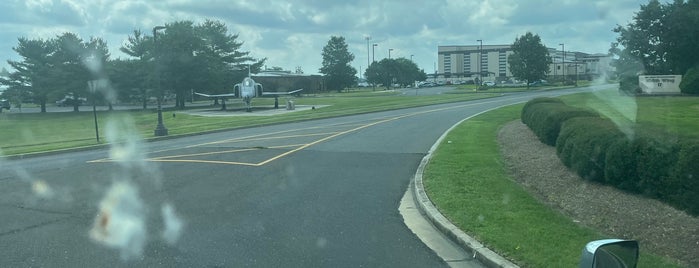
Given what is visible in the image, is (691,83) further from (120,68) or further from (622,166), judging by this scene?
(120,68)

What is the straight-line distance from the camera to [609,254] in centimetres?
272

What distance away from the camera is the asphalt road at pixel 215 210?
6902 millimetres

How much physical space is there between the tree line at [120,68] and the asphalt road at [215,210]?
4741 centimetres

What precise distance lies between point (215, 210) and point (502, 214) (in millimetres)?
4450

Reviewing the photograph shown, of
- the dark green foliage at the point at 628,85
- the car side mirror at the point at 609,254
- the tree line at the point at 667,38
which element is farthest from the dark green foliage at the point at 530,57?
the car side mirror at the point at 609,254

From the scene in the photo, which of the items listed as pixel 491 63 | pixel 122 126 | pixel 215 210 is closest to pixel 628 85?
pixel 215 210

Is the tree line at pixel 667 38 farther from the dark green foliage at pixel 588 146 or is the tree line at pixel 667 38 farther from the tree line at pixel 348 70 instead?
the tree line at pixel 348 70

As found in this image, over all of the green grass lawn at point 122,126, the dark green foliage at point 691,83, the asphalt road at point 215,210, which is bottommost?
the green grass lawn at point 122,126

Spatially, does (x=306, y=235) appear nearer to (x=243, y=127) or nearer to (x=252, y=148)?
(x=252, y=148)

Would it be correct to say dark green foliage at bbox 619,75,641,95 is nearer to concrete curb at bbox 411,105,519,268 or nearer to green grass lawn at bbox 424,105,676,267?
green grass lawn at bbox 424,105,676,267

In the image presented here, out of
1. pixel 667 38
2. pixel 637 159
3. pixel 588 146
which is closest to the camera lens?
pixel 637 159

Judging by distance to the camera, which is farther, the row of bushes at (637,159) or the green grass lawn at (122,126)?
the green grass lawn at (122,126)

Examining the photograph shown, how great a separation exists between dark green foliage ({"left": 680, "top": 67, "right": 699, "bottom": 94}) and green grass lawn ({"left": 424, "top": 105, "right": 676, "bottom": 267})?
27676 millimetres

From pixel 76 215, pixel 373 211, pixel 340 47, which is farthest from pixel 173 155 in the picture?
pixel 340 47
